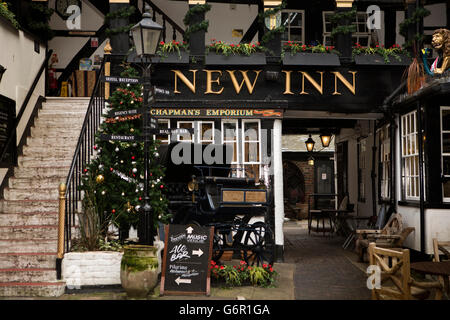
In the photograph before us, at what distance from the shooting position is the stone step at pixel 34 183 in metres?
9.14

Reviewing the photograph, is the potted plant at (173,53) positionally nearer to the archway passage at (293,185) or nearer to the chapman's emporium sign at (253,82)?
the chapman's emporium sign at (253,82)

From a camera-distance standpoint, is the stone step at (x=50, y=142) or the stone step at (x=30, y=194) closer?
the stone step at (x=30, y=194)

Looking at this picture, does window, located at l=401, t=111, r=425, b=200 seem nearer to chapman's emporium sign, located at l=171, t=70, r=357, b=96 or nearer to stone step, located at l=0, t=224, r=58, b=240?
chapman's emporium sign, located at l=171, t=70, r=357, b=96

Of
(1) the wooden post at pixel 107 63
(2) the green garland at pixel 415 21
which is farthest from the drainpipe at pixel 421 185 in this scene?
(1) the wooden post at pixel 107 63

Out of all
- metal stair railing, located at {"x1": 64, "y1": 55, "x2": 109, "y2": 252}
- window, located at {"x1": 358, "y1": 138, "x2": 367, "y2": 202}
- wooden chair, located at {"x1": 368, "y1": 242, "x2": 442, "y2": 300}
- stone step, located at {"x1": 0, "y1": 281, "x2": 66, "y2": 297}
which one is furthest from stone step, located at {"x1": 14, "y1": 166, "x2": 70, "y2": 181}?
window, located at {"x1": 358, "y1": 138, "x2": 367, "y2": 202}

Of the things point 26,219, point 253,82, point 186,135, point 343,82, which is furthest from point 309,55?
point 26,219

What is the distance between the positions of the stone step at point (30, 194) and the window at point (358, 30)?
7.66 m

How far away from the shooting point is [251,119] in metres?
11.3

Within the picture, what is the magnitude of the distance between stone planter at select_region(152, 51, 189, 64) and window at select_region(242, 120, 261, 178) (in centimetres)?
188

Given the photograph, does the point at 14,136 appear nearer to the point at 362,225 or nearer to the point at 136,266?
the point at 136,266

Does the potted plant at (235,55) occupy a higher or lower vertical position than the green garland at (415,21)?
lower

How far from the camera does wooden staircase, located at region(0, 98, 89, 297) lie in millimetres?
7383

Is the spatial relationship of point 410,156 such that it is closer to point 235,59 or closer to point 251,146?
point 251,146
